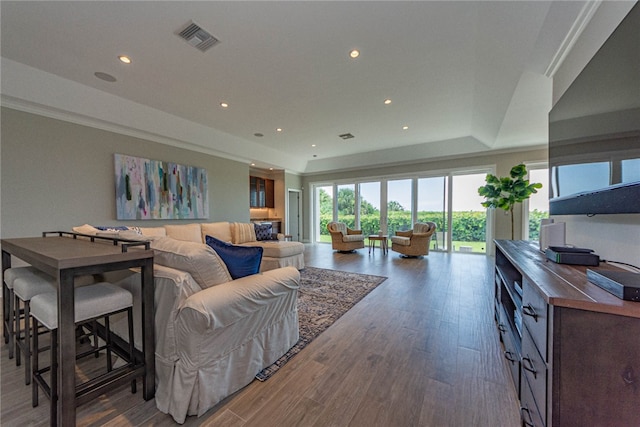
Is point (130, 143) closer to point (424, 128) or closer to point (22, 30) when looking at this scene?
point (22, 30)

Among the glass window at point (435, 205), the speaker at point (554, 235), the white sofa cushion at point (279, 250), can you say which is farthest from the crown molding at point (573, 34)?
the glass window at point (435, 205)

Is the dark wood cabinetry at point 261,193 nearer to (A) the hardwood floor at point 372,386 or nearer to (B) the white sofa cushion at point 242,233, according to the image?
(B) the white sofa cushion at point 242,233

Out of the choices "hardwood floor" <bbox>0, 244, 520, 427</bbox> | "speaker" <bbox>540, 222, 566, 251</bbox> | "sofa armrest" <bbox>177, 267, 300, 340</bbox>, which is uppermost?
"speaker" <bbox>540, 222, 566, 251</bbox>

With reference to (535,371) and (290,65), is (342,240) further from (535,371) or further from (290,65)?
(535,371)

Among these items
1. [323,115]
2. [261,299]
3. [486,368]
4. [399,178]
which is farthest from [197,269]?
[399,178]

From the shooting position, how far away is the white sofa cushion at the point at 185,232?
4129 mm

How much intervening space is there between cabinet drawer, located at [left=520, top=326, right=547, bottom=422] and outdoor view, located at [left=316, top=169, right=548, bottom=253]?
5.92 metres

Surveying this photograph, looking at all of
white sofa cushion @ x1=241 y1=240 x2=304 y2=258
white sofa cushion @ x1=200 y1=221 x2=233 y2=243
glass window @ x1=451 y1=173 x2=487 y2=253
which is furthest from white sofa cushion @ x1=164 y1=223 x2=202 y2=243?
glass window @ x1=451 y1=173 x2=487 y2=253

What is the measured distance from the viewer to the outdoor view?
6.25 meters

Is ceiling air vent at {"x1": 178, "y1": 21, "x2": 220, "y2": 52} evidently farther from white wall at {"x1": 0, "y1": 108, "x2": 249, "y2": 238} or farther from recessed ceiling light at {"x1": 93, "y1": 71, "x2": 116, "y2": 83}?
white wall at {"x1": 0, "y1": 108, "x2": 249, "y2": 238}

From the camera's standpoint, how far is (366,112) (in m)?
4.32

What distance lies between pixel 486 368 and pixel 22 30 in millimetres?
5108

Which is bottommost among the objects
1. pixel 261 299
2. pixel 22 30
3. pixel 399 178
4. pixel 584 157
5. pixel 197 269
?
pixel 261 299

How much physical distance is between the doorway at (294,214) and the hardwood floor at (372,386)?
6234 mm
